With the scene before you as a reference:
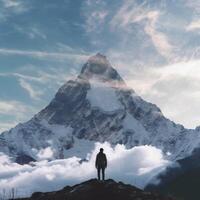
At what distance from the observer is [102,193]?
82.6 meters

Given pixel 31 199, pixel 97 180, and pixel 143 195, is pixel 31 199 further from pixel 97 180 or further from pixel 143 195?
pixel 143 195

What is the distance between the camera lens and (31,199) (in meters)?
88.8

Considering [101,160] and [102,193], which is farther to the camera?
[101,160]

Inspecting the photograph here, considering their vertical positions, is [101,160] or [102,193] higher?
[101,160]

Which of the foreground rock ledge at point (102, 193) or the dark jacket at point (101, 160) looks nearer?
the foreground rock ledge at point (102, 193)

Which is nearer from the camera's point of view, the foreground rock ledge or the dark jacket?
the foreground rock ledge

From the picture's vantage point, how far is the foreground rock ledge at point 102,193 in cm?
8162

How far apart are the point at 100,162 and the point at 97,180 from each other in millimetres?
2489

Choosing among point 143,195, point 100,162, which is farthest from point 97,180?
point 143,195

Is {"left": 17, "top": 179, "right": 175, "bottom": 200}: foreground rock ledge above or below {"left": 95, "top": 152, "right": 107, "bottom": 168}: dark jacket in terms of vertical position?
below

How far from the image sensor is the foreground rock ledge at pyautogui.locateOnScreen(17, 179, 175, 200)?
81.6 metres

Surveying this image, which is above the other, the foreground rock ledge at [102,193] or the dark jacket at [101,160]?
the dark jacket at [101,160]

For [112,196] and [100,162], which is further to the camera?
[100,162]

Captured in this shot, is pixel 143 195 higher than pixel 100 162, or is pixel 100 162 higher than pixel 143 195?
pixel 100 162
